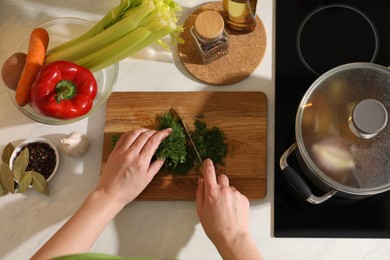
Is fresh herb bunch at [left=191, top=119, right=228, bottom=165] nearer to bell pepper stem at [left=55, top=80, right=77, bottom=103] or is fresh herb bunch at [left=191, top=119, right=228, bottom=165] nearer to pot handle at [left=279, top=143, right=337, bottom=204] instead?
pot handle at [left=279, top=143, right=337, bottom=204]

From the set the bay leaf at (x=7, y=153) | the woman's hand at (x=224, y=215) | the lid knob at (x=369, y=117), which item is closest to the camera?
the lid knob at (x=369, y=117)

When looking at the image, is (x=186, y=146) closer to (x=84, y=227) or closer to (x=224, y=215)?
Answer: (x=224, y=215)

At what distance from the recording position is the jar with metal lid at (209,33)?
1.08 metres

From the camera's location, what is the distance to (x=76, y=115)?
→ 1.04 m

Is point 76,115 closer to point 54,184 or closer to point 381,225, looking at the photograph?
point 54,184

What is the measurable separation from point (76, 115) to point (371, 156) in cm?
67

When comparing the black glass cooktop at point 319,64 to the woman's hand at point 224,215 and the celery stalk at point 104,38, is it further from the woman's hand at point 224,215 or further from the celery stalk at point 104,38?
the celery stalk at point 104,38

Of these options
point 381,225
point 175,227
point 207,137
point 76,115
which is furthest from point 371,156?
point 76,115

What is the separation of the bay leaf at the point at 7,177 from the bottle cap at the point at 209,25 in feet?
1.90

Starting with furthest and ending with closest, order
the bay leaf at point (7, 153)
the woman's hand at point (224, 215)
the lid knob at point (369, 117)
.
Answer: the bay leaf at point (7, 153) → the woman's hand at point (224, 215) → the lid knob at point (369, 117)

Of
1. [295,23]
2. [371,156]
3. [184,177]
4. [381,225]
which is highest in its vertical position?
[295,23]

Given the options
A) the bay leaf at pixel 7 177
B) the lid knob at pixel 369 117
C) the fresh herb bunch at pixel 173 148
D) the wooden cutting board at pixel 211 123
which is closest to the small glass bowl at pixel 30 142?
the bay leaf at pixel 7 177

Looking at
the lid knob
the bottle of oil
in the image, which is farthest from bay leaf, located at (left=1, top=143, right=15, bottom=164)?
the lid knob

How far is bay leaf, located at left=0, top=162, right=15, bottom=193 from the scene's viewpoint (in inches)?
42.9
